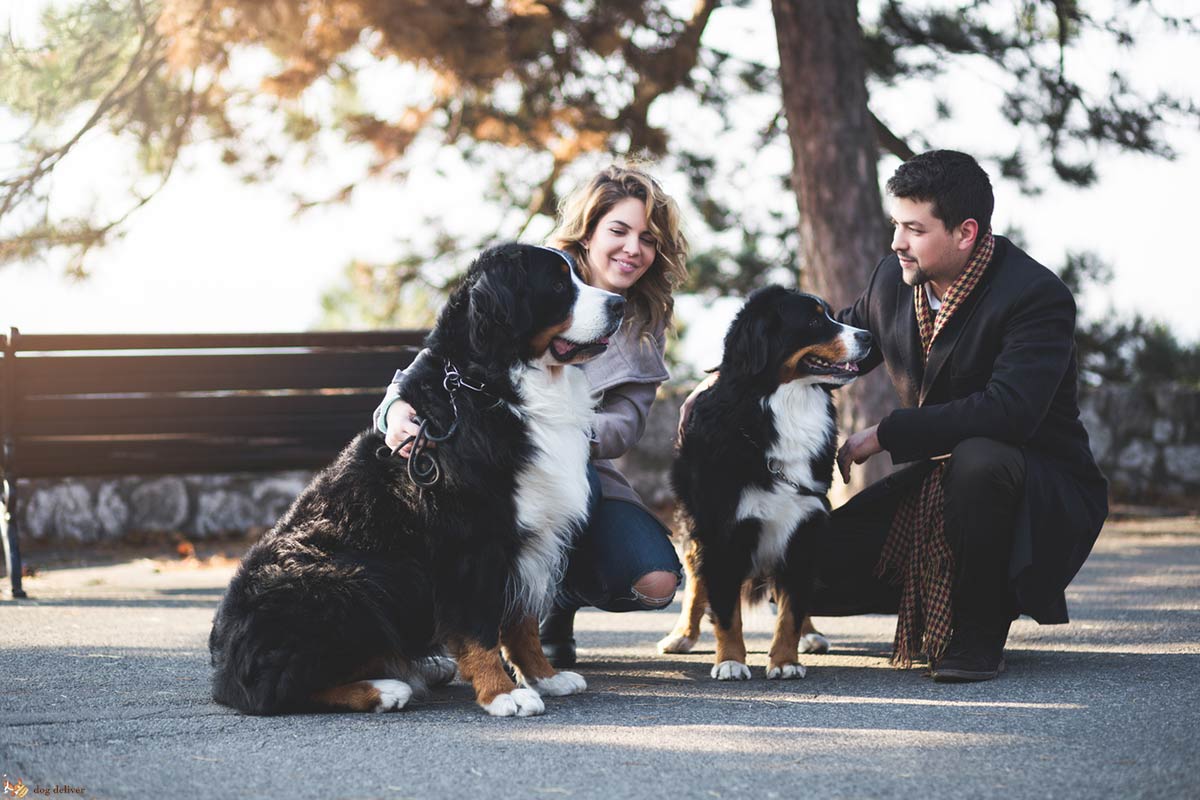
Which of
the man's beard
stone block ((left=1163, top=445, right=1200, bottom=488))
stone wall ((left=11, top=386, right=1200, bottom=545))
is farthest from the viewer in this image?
stone block ((left=1163, top=445, right=1200, bottom=488))

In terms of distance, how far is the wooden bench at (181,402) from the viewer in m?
5.53

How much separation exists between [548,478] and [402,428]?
15.8 inches

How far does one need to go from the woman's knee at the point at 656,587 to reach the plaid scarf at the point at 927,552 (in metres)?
0.73

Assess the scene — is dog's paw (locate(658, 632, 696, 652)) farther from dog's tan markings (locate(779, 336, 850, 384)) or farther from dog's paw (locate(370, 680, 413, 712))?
dog's paw (locate(370, 680, 413, 712))

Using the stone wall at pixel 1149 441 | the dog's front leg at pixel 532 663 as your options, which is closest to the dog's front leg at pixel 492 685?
the dog's front leg at pixel 532 663

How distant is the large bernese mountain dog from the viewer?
2.95 meters

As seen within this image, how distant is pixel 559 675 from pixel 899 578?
3.97ft

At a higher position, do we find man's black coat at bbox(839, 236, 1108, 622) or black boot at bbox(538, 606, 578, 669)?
man's black coat at bbox(839, 236, 1108, 622)

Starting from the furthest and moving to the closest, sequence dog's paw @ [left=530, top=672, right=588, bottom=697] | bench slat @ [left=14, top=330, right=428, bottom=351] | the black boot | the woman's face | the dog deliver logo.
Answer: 1. bench slat @ [left=14, top=330, right=428, bottom=351]
2. the black boot
3. the woman's face
4. dog's paw @ [left=530, top=672, right=588, bottom=697]
5. the dog deliver logo

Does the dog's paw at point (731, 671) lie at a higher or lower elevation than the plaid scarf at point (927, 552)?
lower

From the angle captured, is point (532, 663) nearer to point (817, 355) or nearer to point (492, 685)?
point (492, 685)

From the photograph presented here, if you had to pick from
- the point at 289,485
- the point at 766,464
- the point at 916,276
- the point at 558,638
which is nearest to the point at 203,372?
the point at 289,485

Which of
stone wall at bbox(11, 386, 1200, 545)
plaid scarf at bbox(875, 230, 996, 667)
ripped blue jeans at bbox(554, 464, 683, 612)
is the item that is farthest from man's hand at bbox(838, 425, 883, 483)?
stone wall at bbox(11, 386, 1200, 545)

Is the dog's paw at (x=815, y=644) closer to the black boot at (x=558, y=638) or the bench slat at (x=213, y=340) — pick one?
the black boot at (x=558, y=638)
